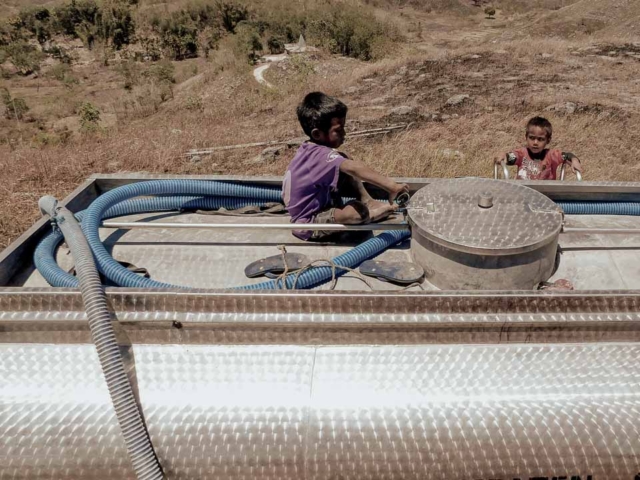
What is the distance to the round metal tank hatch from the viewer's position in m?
2.13

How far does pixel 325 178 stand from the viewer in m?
2.73

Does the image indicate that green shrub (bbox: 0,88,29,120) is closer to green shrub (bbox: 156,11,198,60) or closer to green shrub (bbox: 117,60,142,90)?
green shrub (bbox: 117,60,142,90)

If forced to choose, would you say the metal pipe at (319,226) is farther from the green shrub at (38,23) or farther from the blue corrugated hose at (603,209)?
the green shrub at (38,23)

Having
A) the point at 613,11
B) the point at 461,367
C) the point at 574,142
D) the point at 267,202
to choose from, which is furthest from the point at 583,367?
the point at 613,11

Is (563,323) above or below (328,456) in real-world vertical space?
above

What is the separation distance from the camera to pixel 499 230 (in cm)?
221

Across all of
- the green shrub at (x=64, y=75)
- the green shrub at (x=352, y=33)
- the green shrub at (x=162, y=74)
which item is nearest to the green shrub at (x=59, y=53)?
the green shrub at (x=64, y=75)

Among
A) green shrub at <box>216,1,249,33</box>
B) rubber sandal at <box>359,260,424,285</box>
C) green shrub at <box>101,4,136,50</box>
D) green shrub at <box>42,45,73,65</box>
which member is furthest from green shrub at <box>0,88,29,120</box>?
rubber sandal at <box>359,260,424,285</box>

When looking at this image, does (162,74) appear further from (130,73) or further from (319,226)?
(319,226)

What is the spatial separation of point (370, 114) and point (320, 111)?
648 cm

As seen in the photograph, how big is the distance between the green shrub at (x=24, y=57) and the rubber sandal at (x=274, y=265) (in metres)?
25.4

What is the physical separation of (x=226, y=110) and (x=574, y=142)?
22.2 ft

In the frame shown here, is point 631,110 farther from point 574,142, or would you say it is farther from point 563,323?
point 563,323

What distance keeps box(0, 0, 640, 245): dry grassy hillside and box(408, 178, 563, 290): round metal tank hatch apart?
3.69 metres
